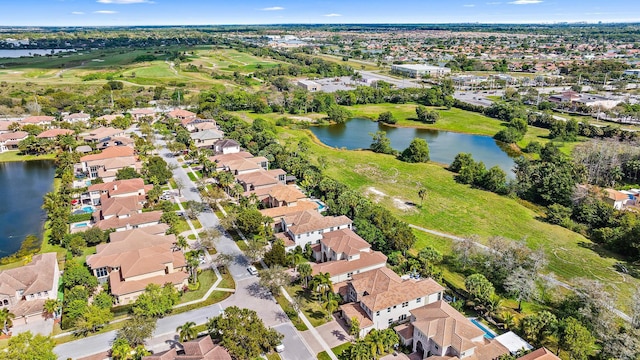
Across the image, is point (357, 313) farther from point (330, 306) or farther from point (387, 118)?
point (387, 118)

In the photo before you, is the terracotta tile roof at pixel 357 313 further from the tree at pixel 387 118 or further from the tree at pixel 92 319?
the tree at pixel 387 118

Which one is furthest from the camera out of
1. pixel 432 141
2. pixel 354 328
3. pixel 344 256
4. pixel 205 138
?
pixel 432 141

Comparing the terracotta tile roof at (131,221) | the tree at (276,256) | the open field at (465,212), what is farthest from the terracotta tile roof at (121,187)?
the open field at (465,212)

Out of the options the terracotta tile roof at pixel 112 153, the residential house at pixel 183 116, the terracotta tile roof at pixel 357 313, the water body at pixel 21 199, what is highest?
the residential house at pixel 183 116

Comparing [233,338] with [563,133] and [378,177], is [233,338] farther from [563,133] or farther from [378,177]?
[563,133]

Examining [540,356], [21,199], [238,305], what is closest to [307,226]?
[238,305]

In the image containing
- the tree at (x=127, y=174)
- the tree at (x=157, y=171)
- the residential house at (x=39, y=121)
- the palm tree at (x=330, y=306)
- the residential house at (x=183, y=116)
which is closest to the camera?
the palm tree at (x=330, y=306)
